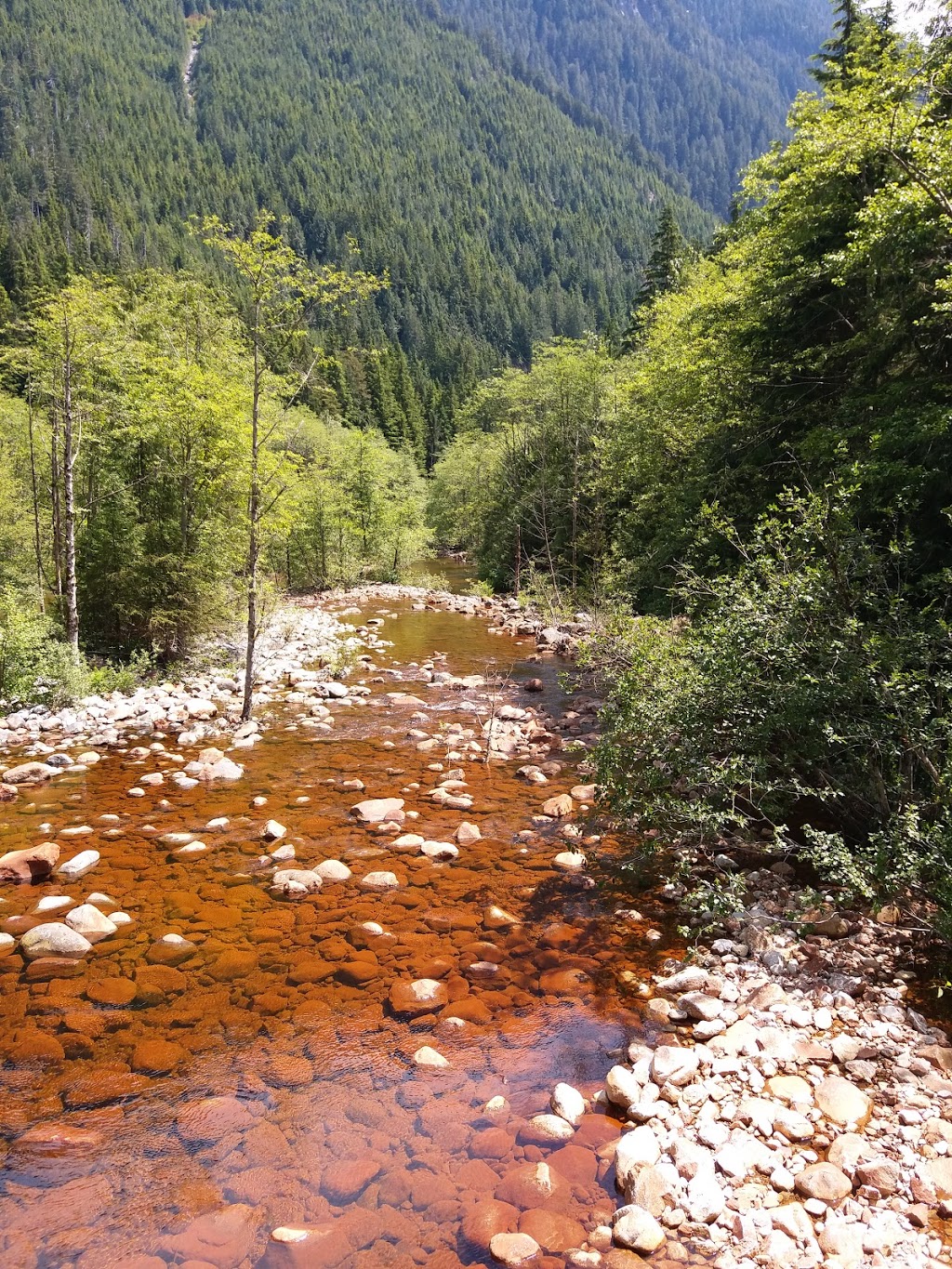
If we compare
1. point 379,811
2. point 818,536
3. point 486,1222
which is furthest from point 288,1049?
point 818,536

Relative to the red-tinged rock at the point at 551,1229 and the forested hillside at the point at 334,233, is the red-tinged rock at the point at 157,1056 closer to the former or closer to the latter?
the red-tinged rock at the point at 551,1229

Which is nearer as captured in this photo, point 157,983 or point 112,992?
point 112,992

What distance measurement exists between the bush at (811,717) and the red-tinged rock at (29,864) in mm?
6322

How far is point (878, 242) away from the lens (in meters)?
9.06

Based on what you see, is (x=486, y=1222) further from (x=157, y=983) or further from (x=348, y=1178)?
(x=157, y=983)

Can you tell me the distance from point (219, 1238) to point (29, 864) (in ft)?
17.1

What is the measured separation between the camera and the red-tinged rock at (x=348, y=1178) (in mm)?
4148

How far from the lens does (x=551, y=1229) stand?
388 centimetres

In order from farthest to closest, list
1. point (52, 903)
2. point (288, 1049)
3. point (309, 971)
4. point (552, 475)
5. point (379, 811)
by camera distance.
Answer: point (552, 475)
point (379, 811)
point (52, 903)
point (309, 971)
point (288, 1049)

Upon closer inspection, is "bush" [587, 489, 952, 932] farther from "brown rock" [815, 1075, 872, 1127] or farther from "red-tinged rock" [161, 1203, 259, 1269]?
"red-tinged rock" [161, 1203, 259, 1269]

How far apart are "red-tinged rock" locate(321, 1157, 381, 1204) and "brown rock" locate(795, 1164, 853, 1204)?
256cm

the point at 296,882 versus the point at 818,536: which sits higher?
the point at 818,536

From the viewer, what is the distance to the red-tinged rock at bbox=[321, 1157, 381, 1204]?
4.15m

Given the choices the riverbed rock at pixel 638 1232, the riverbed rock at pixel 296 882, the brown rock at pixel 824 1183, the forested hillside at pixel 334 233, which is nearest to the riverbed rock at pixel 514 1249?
the riverbed rock at pixel 638 1232
